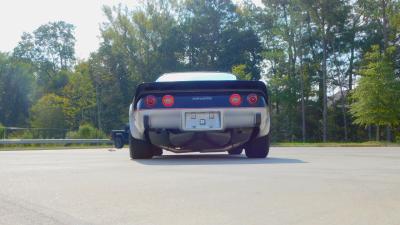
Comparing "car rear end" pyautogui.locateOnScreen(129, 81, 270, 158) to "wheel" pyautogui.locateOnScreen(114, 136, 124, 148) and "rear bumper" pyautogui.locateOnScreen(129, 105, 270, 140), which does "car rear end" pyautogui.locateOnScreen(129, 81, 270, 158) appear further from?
"wheel" pyautogui.locateOnScreen(114, 136, 124, 148)

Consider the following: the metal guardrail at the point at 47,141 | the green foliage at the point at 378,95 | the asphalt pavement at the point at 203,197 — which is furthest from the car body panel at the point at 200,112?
the green foliage at the point at 378,95

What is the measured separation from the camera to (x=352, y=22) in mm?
50344

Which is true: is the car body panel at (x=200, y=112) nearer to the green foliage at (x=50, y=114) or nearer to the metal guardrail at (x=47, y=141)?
the metal guardrail at (x=47, y=141)

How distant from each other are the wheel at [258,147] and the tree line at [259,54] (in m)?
34.8

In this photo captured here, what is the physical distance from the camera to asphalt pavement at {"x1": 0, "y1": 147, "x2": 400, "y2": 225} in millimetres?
3521

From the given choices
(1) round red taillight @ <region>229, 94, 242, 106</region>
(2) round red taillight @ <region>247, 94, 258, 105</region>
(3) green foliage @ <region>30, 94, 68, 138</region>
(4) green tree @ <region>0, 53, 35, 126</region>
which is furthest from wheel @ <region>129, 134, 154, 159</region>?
(4) green tree @ <region>0, 53, 35, 126</region>

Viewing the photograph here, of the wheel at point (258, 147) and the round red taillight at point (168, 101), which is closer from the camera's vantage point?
the round red taillight at point (168, 101)

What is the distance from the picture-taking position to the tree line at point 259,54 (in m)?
49.2

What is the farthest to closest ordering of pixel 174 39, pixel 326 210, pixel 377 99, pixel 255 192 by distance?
pixel 174 39, pixel 377 99, pixel 255 192, pixel 326 210

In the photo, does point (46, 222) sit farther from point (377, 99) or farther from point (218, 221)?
point (377, 99)

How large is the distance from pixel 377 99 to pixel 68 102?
37245 millimetres

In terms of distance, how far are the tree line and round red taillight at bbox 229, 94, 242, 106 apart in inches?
Answer: 1399

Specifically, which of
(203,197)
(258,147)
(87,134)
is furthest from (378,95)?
(203,197)

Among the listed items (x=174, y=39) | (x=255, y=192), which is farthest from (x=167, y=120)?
(x=174, y=39)
